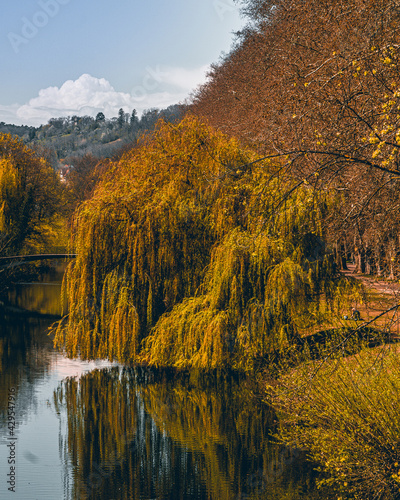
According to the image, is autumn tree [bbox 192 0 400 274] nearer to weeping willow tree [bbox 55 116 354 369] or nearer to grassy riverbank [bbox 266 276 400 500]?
weeping willow tree [bbox 55 116 354 369]

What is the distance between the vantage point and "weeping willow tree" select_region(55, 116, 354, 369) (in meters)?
17.2

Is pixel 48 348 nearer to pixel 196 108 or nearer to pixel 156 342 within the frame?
pixel 156 342

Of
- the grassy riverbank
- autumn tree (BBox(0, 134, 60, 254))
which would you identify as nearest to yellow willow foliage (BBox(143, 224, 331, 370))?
the grassy riverbank

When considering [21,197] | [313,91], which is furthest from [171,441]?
[21,197]

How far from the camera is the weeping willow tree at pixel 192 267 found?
17.2 meters

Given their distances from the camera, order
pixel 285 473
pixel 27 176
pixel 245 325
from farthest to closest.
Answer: pixel 27 176, pixel 245 325, pixel 285 473

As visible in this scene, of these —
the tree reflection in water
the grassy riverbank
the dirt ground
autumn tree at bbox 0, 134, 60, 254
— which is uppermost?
autumn tree at bbox 0, 134, 60, 254

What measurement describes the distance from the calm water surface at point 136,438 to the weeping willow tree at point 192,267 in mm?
1399

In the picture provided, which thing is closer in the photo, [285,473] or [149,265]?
[285,473]

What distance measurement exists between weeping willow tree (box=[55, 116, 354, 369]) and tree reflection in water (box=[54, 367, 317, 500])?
1.30 m

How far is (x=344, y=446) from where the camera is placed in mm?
10500

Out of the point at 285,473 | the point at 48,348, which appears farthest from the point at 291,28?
the point at 285,473

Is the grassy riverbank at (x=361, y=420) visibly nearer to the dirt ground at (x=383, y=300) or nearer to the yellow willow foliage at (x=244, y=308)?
the dirt ground at (x=383, y=300)

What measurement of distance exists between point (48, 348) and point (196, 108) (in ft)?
103
